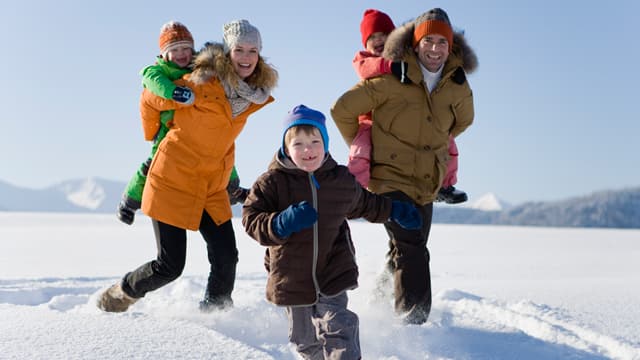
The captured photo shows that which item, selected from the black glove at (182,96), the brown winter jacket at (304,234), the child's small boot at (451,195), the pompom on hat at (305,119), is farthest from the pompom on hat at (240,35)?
the child's small boot at (451,195)

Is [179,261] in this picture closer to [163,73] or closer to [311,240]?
[163,73]

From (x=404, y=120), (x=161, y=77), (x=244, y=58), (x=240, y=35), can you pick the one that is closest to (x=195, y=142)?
(x=161, y=77)

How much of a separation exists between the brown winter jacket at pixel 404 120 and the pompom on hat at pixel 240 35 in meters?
0.61

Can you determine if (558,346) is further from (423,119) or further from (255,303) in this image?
(255,303)

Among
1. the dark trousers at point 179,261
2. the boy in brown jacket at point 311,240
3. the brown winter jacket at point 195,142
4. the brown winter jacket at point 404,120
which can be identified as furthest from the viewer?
the brown winter jacket at point 404,120

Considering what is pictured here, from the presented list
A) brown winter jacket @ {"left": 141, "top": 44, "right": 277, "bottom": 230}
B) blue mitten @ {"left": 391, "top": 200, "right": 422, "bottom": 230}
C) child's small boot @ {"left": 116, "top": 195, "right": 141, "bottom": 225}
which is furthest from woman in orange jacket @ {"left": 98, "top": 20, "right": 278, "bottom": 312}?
blue mitten @ {"left": 391, "top": 200, "right": 422, "bottom": 230}

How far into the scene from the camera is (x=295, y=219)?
2.46 meters

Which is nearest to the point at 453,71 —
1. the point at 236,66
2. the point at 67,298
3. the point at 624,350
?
the point at 236,66

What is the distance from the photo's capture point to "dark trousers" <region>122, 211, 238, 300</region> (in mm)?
3564

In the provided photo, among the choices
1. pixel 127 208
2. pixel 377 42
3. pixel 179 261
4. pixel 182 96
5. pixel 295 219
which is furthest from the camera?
pixel 377 42

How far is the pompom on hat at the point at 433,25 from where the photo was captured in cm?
366

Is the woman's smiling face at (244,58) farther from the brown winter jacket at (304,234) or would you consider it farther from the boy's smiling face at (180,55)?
the brown winter jacket at (304,234)

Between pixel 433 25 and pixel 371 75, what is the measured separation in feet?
1.53

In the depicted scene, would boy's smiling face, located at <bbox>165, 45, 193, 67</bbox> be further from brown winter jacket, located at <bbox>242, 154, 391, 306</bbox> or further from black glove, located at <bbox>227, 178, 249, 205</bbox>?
brown winter jacket, located at <bbox>242, 154, 391, 306</bbox>
